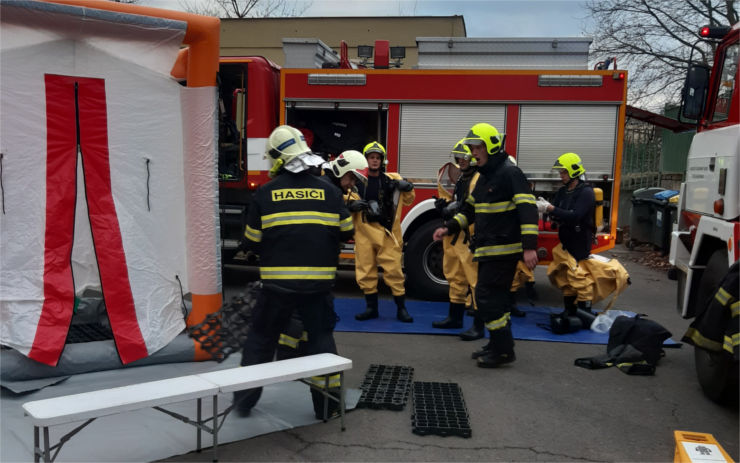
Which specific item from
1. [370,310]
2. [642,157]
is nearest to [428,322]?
[370,310]

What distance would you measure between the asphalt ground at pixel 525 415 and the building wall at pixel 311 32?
16914 mm

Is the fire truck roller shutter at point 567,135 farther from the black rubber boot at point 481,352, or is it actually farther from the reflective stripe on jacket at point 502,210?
the black rubber boot at point 481,352

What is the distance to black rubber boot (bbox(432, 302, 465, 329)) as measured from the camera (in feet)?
21.1

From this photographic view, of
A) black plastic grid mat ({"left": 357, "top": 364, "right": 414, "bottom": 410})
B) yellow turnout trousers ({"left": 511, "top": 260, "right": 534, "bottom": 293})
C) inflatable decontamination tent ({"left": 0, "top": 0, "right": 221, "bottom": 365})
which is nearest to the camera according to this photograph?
black plastic grid mat ({"left": 357, "top": 364, "right": 414, "bottom": 410})

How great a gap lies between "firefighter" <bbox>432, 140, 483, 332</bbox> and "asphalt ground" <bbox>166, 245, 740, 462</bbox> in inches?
12.8

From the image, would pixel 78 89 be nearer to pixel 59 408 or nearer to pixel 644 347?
pixel 59 408

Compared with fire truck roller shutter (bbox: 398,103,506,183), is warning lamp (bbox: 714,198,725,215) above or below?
below

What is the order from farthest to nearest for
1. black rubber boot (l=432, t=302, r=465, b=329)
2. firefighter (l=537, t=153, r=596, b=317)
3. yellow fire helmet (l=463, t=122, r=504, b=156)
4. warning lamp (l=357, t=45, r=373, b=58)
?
warning lamp (l=357, t=45, r=373, b=58) → black rubber boot (l=432, t=302, r=465, b=329) → firefighter (l=537, t=153, r=596, b=317) → yellow fire helmet (l=463, t=122, r=504, b=156)

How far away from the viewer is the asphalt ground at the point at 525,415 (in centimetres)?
365

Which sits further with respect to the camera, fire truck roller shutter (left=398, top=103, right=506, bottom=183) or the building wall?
the building wall

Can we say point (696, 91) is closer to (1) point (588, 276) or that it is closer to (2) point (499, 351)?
(1) point (588, 276)

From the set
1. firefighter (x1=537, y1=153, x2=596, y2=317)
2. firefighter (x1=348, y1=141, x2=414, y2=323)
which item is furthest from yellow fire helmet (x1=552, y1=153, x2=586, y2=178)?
firefighter (x1=348, y1=141, x2=414, y2=323)

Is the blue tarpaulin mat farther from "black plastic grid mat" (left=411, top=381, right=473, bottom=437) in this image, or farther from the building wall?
the building wall

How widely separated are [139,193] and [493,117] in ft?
14.1
